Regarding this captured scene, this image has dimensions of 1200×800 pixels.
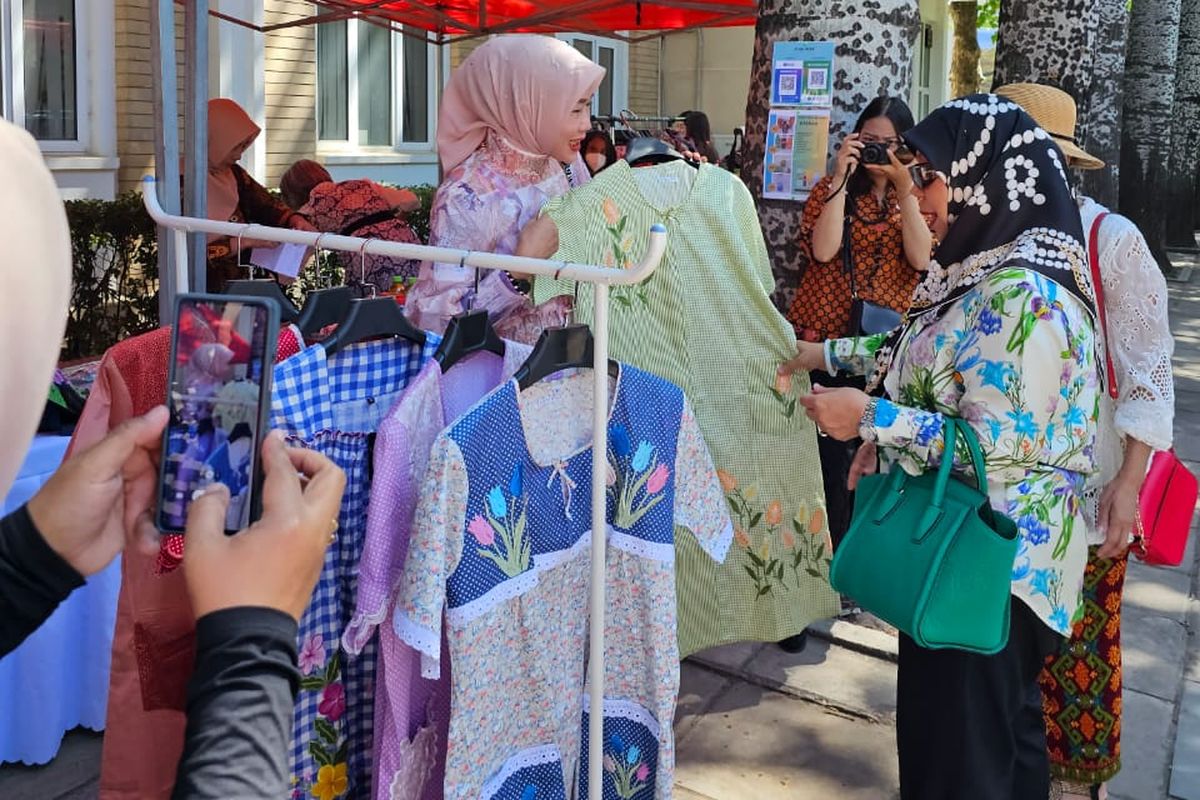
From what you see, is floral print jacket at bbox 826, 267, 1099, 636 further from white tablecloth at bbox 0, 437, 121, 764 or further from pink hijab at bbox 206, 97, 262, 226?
pink hijab at bbox 206, 97, 262, 226

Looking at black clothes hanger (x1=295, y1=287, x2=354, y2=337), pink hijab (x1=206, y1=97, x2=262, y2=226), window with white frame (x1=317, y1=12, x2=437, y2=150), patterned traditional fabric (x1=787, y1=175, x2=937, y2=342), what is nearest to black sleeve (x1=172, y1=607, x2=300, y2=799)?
black clothes hanger (x1=295, y1=287, x2=354, y2=337)

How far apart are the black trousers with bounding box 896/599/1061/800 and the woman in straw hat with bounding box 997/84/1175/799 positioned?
374 millimetres

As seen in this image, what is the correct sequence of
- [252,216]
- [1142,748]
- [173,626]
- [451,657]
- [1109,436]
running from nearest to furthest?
[451,657] < [173,626] < [1109,436] < [1142,748] < [252,216]

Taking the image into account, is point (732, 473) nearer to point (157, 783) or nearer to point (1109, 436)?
point (1109, 436)

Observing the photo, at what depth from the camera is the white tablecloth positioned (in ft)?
10.6

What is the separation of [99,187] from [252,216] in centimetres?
316

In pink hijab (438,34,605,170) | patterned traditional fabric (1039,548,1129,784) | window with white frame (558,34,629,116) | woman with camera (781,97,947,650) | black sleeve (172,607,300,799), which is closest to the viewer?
black sleeve (172,607,300,799)

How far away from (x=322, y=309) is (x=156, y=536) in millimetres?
1036

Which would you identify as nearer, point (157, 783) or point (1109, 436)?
point (157, 783)

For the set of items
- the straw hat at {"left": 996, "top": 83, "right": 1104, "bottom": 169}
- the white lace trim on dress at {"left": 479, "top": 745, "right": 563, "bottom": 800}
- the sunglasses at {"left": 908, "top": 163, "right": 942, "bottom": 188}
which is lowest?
the white lace trim on dress at {"left": 479, "top": 745, "right": 563, "bottom": 800}

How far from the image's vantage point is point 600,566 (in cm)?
230

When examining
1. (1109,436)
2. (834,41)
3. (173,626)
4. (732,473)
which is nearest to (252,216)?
(834,41)

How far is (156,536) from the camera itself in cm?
154

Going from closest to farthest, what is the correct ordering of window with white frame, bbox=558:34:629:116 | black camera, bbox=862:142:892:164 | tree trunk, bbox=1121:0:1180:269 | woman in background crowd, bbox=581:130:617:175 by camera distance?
black camera, bbox=862:142:892:164
woman in background crowd, bbox=581:130:617:175
tree trunk, bbox=1121:0:1180:269
window with white frame, bbox=558:34:629:116
